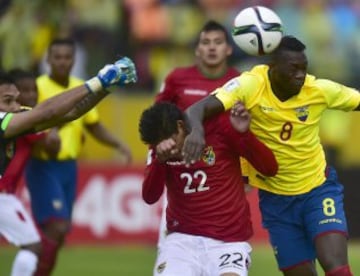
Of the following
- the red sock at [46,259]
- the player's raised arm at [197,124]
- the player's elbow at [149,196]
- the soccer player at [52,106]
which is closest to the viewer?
the player's raised arm at [197,124]

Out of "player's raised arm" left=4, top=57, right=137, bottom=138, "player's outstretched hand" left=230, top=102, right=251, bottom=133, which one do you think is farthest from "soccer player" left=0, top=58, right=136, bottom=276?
"player's outstretched hand" left=230, top=102, right=251, bottom=133

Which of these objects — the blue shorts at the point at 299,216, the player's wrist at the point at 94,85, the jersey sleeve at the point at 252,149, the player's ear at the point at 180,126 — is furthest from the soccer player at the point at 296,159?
the player's wrist at the point at 94,85

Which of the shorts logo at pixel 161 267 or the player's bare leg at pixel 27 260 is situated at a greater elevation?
the shorts logo at pixel 161 267

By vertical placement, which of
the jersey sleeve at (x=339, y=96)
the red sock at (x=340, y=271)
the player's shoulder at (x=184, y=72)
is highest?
the jersey sleeve at (x=339, y=96)

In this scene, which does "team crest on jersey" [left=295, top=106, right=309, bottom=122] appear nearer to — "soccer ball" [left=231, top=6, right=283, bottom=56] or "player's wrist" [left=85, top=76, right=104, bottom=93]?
"soccer ball" [left=231, top=6, right=283, bottom=56]

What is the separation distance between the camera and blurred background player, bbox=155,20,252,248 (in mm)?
12945

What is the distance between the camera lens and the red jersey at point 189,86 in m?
13.0

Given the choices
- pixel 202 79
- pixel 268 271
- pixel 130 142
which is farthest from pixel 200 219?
pixel 130 142

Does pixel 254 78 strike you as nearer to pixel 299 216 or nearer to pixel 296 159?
pixel 296 159

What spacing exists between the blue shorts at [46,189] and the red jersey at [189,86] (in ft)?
6.11

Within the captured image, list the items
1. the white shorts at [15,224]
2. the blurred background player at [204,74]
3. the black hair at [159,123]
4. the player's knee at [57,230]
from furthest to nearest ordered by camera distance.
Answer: the player's knee at [57,230], the blurred background player at [204,74], the white shorts at [15,224], the black hair at [159,123]

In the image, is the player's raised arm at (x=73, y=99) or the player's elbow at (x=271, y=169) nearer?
the player's raised arm at (x=73, y=99)

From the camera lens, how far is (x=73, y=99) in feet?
30.7

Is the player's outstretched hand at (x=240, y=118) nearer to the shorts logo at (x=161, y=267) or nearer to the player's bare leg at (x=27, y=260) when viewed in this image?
the shorts logo at (x=161, y=267)
